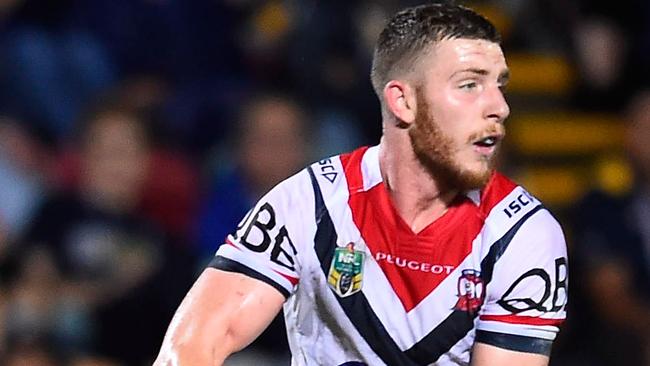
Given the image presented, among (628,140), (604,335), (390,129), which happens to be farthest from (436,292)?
(628,140)

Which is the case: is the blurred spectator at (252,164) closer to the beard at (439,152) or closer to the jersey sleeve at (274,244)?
the jersey sleeve at (274,244)

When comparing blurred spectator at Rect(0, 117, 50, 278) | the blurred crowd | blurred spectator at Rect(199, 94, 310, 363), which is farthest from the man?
blurred spectator at Rect(0, 117, 50, 278)

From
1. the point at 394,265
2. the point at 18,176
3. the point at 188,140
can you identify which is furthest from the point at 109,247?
the point at 394,265

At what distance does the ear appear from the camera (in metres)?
3.45

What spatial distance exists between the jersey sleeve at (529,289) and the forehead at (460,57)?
37 cm

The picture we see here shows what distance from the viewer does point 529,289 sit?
3.41 m

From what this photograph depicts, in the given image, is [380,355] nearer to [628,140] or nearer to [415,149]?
[415,149]

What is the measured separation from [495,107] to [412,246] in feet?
1.29

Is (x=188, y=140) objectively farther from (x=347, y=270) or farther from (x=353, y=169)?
(x=347, y=270)

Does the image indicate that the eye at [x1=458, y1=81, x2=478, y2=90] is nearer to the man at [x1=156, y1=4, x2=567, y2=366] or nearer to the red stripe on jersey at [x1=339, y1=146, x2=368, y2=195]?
the man at [x1=156, y1=4, x2=567, y2=366]

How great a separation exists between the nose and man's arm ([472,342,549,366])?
0.53 meters

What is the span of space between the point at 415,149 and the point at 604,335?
2495 mm

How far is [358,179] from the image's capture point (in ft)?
11.8

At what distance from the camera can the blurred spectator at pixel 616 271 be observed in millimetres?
5746
